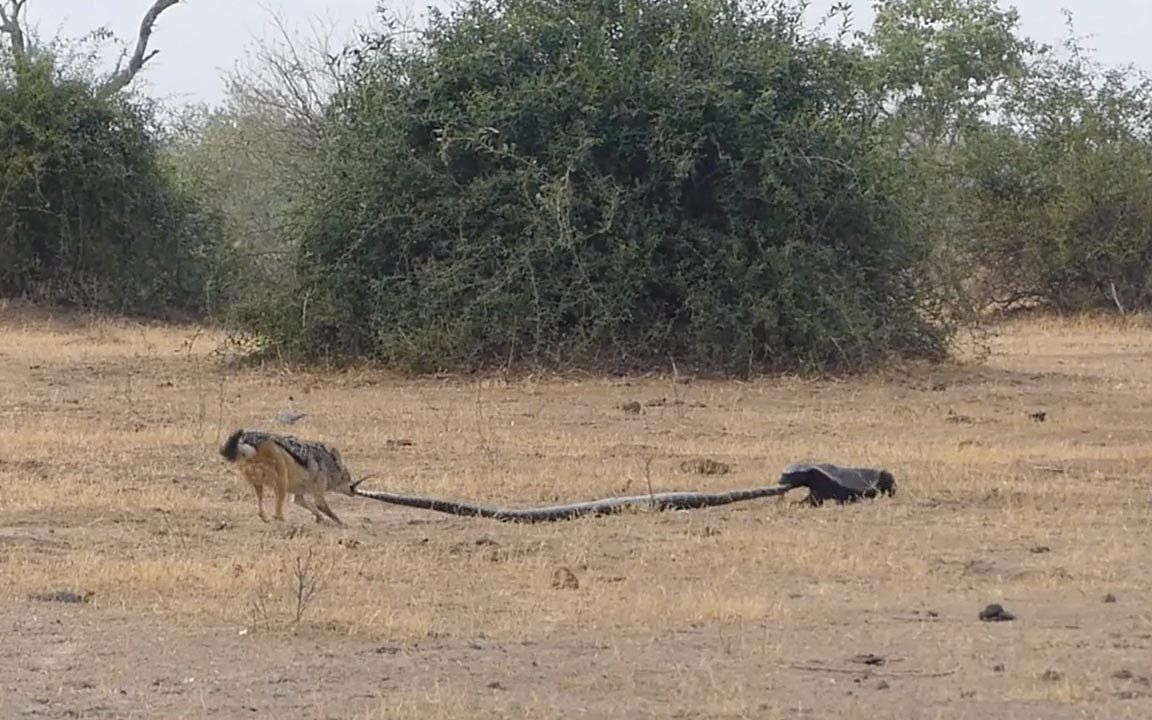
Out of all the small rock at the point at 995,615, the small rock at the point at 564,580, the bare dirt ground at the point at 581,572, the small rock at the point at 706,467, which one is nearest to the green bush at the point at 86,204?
the bare dirt ground at the point at 581,572

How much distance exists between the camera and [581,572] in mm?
8273

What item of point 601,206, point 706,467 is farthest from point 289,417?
point 601,206

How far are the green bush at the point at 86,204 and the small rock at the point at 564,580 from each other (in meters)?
18.2

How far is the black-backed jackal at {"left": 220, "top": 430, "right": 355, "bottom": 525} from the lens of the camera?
30.2ft

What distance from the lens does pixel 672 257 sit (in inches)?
732

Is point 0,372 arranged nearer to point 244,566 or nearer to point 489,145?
point 489,145

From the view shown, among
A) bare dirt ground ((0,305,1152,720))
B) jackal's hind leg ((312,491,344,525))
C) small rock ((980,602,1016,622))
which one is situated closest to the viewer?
bare dirt ground ((0,305,1152,720))

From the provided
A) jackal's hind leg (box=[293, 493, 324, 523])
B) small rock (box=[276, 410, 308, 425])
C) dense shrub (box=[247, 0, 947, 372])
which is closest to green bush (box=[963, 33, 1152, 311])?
dense shrub (box=[247, 0, 947, 372])

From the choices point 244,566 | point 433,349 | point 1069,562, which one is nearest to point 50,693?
point 244,566

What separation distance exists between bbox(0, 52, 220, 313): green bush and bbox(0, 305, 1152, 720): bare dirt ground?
10.8 metres

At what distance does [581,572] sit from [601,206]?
10127 mm

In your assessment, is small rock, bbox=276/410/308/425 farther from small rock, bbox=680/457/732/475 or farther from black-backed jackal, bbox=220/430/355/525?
black-backed jackal, bbox=220/430/355/525

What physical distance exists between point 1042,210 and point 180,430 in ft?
60.9

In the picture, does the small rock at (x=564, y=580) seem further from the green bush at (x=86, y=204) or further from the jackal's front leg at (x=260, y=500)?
the green bush at (x=86, y=204)
